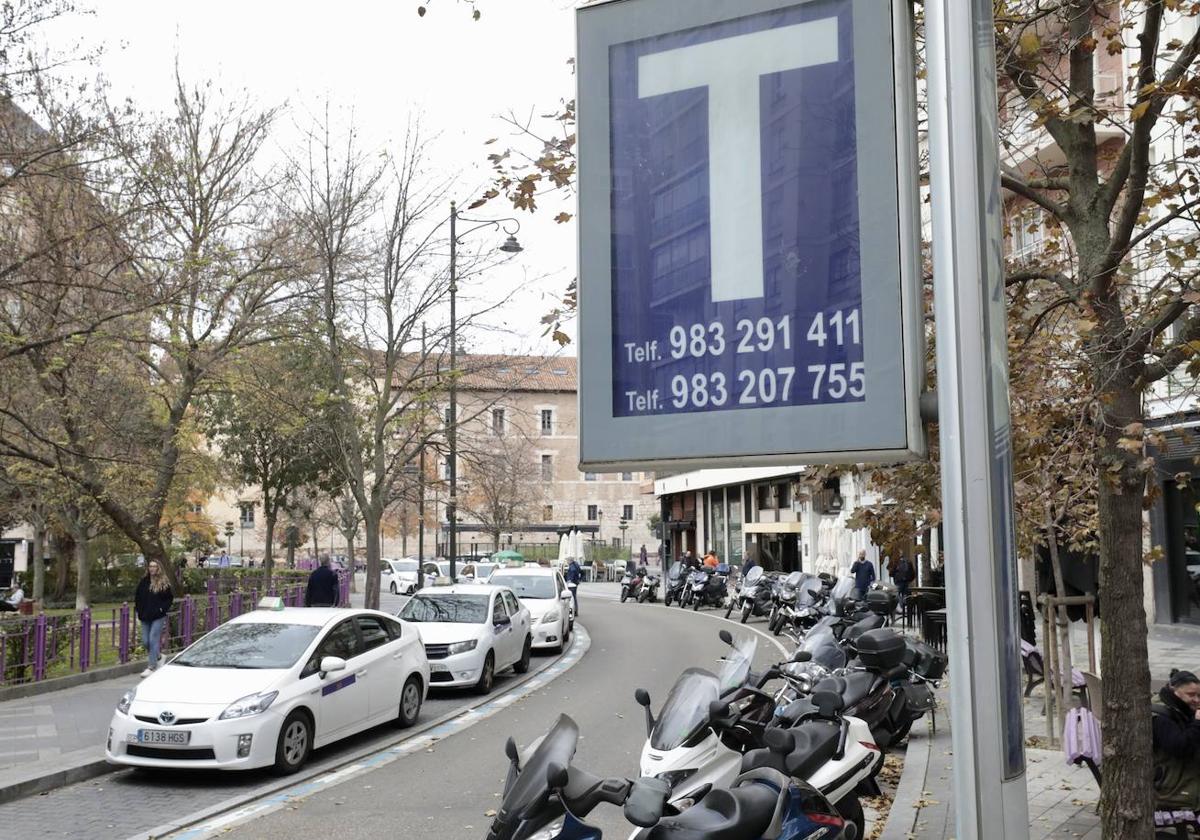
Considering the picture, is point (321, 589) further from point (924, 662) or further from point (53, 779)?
point (924, 662)

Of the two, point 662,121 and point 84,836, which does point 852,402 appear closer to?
point 662,121

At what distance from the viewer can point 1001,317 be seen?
88.1 inches

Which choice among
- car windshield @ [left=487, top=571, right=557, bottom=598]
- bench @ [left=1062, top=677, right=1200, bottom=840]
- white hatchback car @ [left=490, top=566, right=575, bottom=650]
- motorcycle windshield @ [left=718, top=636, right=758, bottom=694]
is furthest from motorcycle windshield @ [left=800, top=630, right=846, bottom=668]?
car windshield @ [left=487, top=571, right=557, bottom=598]

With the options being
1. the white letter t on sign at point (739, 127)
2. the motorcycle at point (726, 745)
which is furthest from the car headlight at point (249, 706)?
the white letter t on sign at point (739, 127)

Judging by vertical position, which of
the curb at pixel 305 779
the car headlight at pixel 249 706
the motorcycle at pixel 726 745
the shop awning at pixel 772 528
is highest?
the shop awning at pixel 772 528

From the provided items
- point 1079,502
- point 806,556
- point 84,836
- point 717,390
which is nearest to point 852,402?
point 717,390

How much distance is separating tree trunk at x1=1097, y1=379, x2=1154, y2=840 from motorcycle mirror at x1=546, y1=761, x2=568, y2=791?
335cm

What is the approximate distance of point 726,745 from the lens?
24.7ft

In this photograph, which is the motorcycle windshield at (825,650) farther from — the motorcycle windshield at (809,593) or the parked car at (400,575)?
the parked car at (400,575)

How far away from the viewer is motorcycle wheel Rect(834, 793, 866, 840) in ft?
23.8

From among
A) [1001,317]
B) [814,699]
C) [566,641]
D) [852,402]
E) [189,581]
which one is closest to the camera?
[1001,317]

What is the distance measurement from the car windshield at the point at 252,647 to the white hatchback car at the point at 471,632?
4137mm

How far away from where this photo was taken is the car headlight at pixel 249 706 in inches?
405

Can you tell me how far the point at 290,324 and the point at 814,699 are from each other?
1690 centimetres
